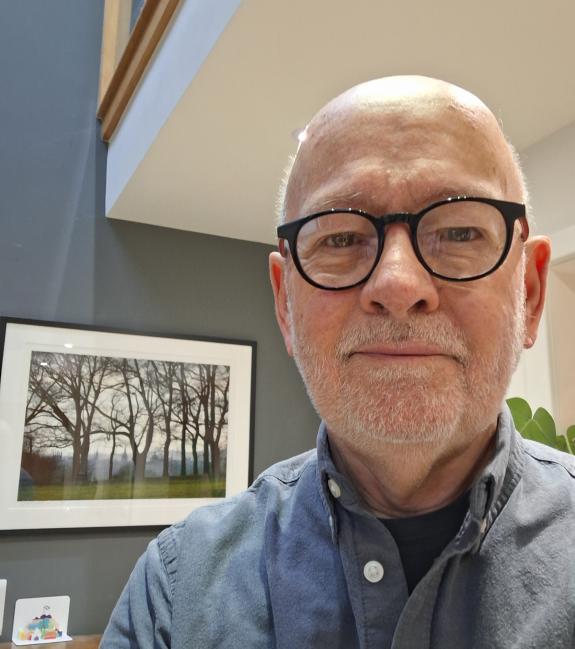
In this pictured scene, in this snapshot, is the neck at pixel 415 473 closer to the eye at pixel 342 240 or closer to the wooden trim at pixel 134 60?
the eye at pixel 342 240

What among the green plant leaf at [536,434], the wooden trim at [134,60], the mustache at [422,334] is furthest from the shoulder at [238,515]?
the wooden trim at [134,60]

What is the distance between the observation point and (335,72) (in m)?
1.60

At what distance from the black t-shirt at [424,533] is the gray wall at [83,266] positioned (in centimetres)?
186

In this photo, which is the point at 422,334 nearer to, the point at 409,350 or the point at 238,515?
the point at 409,350

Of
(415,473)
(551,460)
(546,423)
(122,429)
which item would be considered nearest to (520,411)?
(546,423)

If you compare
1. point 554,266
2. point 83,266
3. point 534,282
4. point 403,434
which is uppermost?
point 83,266

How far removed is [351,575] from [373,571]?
27 mm

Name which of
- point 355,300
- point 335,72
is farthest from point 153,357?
point 355,300

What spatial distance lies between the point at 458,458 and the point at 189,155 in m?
1.58

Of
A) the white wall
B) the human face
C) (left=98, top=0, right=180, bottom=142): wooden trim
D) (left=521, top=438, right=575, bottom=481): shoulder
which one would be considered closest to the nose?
the human face

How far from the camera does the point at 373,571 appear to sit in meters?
0.66

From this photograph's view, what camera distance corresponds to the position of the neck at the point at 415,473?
2.25 ft

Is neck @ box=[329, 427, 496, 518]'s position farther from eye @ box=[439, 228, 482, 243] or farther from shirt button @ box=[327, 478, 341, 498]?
eye @ box=[439, 228, 482, 243]

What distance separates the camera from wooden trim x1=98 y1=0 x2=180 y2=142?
1.83 m
